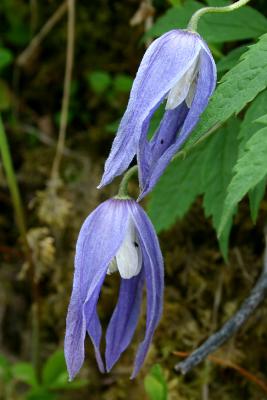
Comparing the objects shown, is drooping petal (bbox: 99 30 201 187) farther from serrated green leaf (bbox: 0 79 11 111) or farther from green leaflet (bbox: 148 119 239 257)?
serrated green leaf (bbox: 0 79 11 111)

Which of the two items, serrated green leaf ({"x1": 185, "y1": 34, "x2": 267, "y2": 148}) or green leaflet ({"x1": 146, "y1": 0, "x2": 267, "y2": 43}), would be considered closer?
serrated green leaf ({"x1": 185, "y1": 34, "x2": 267, "y2": 148})

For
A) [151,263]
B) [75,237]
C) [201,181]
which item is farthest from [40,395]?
[151,263]

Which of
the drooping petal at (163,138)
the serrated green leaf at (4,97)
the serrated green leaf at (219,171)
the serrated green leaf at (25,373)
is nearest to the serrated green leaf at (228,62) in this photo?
the serrated green leaf at (219,171)

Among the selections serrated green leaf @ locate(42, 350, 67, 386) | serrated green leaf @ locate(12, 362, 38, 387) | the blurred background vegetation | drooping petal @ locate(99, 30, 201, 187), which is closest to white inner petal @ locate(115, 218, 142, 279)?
drooping petal @ locate(99, 30, 201, 187)

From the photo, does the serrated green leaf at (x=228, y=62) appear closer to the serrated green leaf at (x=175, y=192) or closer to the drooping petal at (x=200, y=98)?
the serrated green leaf at (x=175, y=192)

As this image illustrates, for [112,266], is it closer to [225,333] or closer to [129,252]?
[129,252]

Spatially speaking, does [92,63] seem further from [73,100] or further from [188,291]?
[188,291]

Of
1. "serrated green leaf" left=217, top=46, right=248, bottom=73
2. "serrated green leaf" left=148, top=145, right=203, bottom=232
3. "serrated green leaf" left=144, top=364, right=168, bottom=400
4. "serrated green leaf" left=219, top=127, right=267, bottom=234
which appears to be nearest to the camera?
"serrated green leaf" left=219, top=127, right=267, bottom=234
